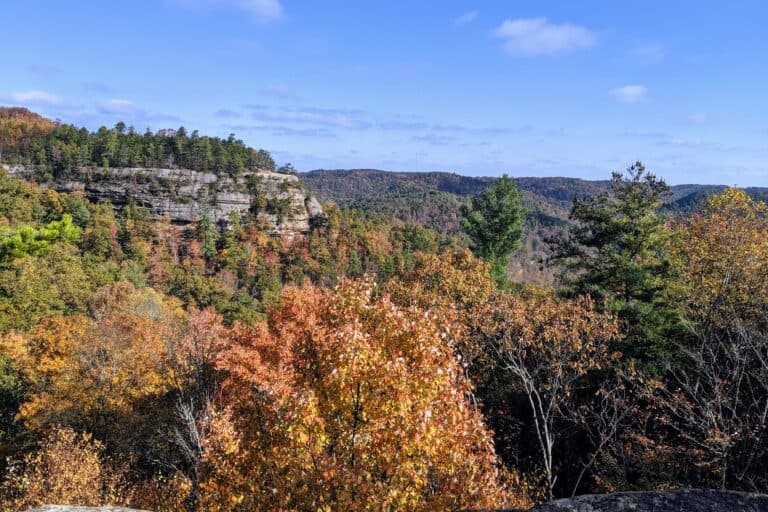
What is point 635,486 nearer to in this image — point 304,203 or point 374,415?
point 374,415

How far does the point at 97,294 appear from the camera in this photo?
5044 centimetres

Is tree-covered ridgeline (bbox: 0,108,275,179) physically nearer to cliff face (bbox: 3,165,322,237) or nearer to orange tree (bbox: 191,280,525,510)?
cliff face (bbox: 3,165,322,237)

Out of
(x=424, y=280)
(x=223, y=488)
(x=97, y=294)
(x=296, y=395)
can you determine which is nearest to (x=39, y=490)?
(x=223, y=488)

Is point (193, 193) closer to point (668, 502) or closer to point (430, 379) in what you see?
point (430, 379)

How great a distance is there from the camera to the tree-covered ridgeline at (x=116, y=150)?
397 ft

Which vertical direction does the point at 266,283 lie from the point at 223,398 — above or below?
below

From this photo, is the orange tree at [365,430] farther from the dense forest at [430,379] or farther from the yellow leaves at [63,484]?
the yellow leaves at [63,484]

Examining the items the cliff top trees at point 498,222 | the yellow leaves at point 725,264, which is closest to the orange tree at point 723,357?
the yellow leaves at point 725,264

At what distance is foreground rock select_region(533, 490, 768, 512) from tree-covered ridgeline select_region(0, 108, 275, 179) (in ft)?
448

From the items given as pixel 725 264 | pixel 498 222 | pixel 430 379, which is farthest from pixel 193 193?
pixel 430 379

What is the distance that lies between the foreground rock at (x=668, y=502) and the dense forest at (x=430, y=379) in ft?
10.4

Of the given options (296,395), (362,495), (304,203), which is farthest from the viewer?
(304,203)

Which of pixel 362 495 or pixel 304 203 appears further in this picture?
pixel 304 203

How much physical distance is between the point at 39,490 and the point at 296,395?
50.9 ft
